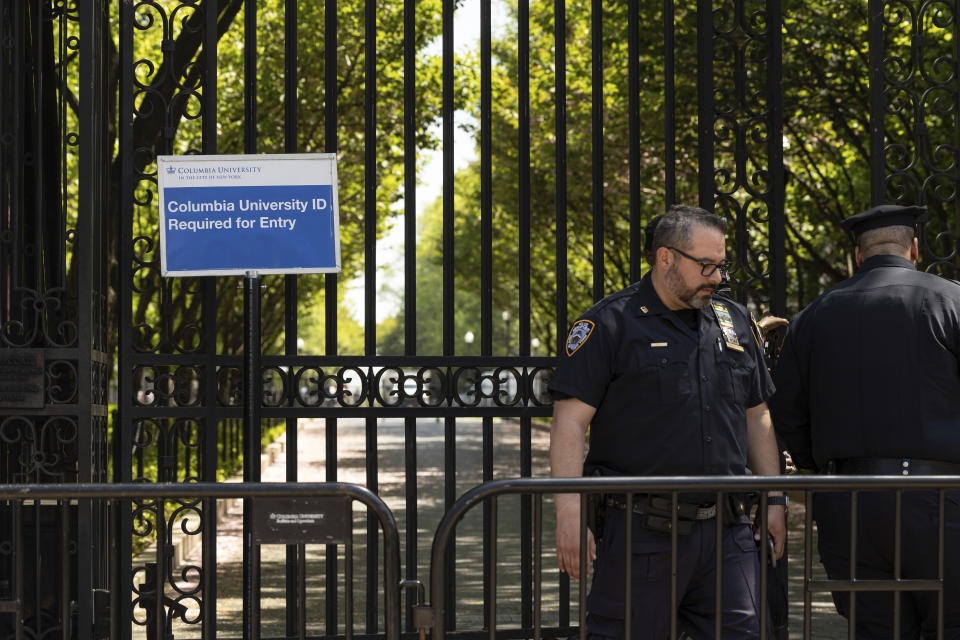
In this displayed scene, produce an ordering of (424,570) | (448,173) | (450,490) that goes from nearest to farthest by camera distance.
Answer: (450,490) < (448,173) < (424,570)

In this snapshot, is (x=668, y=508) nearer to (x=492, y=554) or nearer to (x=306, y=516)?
(x=492, y=554)

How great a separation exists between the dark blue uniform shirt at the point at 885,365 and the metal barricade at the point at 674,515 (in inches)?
12.3

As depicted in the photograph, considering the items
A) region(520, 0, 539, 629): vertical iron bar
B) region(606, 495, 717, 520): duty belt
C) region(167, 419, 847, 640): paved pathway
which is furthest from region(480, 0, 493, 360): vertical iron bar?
region(167, 419, 847, 640): paved pathway

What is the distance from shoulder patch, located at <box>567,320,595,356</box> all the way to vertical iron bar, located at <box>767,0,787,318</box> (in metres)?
1.93

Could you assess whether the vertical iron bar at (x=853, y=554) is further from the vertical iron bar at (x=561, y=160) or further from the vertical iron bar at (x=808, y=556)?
the vertical iron bar at (x=561, y=160)

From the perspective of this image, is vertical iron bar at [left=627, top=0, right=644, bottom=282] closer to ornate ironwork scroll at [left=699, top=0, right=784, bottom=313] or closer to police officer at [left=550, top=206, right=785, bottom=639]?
ornate ironwork scroll at [left=699, top=0, right=784, bottom=313]

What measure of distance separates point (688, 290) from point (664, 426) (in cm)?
51

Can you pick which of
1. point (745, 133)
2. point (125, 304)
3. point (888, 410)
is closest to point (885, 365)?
point (888, 410)

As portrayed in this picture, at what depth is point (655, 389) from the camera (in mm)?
4832

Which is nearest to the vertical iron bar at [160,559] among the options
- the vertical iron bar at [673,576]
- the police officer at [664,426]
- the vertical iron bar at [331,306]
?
the vertical iron bar at [331,306]

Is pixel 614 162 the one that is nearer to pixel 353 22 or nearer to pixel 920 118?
pixel 353 22

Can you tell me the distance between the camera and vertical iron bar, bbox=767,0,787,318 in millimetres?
6523

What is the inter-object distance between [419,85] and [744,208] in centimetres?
1252

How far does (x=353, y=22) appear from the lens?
53.2 feet
